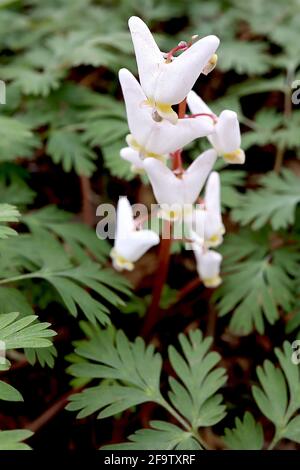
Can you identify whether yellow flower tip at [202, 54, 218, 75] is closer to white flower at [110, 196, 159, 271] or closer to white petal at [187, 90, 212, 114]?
white petal at [187, 90, 212, 114]

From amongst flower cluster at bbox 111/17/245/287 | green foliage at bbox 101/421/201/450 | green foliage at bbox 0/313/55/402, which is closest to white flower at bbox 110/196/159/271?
flower cluster at bbox 111/17/245/287

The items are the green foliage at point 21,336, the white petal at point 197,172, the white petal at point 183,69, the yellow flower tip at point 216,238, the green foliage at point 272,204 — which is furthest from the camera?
the green foliage at point 272,204

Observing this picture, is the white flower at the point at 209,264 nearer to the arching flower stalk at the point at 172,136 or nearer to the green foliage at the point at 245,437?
the arching flower stalk at the point at 172,136

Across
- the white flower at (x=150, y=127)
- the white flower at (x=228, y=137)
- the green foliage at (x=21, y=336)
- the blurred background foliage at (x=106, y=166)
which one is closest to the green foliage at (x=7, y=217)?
the blurred background foliage at (x=106, y=166)

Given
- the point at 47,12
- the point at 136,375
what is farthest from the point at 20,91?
the point at 136,375

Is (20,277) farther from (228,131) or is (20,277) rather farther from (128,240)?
(228,131)

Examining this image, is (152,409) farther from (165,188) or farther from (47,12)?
(47,12)
